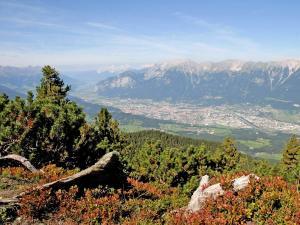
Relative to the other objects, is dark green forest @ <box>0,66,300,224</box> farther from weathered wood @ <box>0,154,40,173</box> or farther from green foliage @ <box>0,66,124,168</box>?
weathered wood @ <box>0,154,40,173</box>

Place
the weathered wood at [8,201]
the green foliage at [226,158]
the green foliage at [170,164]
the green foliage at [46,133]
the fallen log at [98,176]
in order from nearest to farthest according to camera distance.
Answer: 1. the weathered wood at [8,201]
2. the fallen log at [98,176]
3. the green foliage at [46,133]
4. the green foliage at [170,164]
5. the green foliage at [226,158]

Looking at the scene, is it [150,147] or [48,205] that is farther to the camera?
[150,147]

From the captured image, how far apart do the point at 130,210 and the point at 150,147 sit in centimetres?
4265

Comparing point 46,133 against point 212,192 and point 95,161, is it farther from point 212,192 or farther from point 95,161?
point 212,192

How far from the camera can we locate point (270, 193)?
1750 cm

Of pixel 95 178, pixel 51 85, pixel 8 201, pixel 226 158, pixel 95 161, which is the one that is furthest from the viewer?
pixel 226 158

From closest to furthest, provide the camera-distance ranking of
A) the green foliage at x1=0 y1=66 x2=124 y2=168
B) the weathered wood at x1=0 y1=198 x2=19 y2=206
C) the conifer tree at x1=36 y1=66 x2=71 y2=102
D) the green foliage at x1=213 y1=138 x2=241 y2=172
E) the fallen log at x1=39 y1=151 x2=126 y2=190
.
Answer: the weathered wood at x1=0 y1=198 x2=19 y2=206 → the fallen log at x1=39 y1=151 x2=126 y2=190 → the green foliage at x1=0 y1=66 x2=124 y2=168 → the conifer tree at x1=36 y1=66 x2=71 y2=102 → the green foliage at x1=213 y1=138 x2=241 y2=172

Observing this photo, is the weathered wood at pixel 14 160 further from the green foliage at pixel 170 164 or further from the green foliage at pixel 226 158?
the green foliage at pixel 226 158

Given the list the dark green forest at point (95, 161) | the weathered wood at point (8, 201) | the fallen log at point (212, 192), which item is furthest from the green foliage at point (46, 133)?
the fallen log at point (212, 192)

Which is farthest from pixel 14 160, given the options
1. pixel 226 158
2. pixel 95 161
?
pixel 226 158

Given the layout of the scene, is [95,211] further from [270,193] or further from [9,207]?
[270,193]

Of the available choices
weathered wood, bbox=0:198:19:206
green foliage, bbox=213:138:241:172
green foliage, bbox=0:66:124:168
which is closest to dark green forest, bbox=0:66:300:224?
green foliage, bbox=0:66:124:168

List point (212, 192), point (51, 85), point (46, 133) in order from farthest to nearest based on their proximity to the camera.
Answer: point (51, 85)
point (46, 133)
point (212, 192)

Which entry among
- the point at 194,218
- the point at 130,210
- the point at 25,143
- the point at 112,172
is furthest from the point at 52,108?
the point at 194,218
